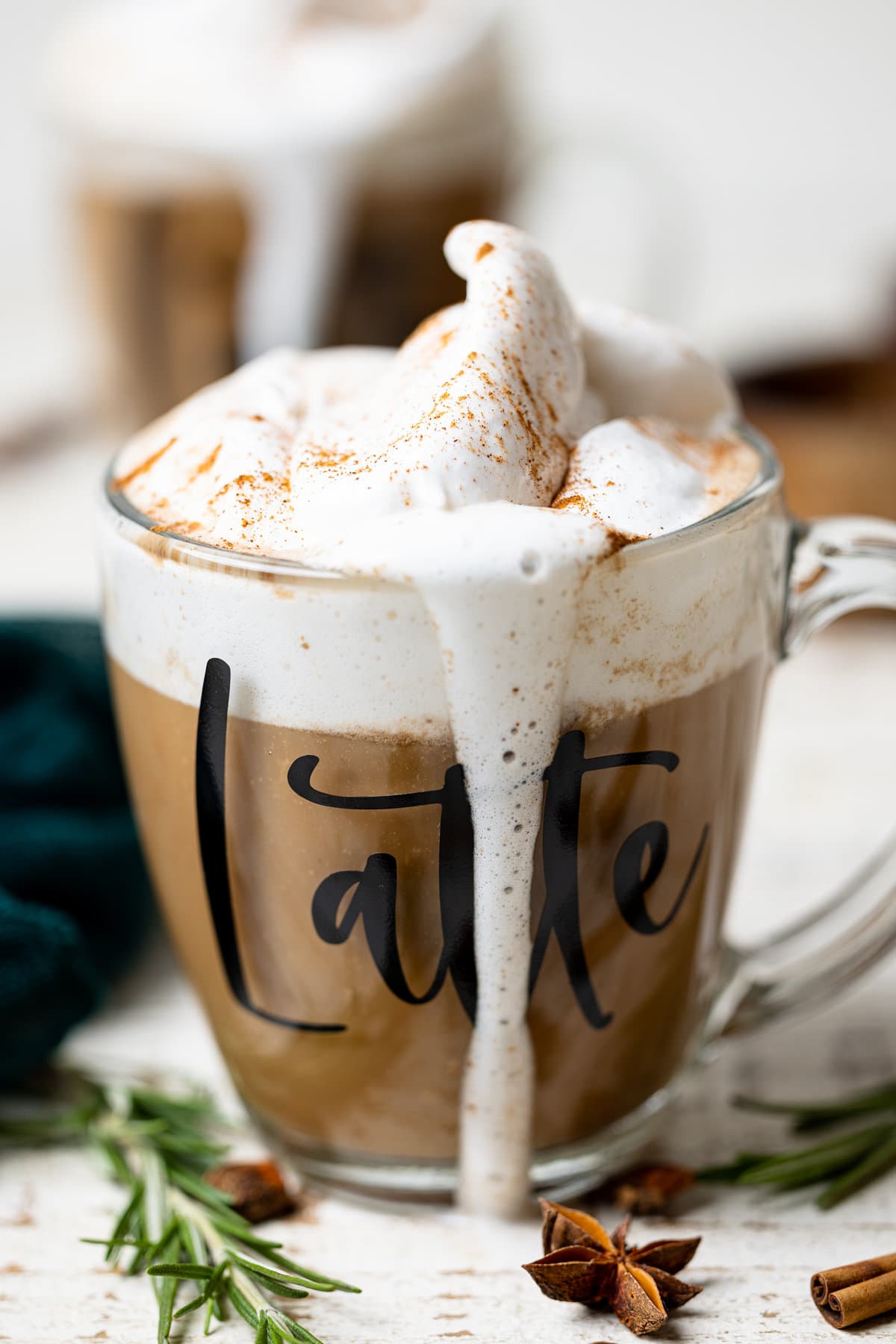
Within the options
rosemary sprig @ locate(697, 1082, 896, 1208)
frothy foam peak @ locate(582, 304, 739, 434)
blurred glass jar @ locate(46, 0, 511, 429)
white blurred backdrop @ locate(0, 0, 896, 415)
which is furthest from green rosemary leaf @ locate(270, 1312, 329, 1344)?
white blurred backdrop @ locate(0, 0, 896, 415)

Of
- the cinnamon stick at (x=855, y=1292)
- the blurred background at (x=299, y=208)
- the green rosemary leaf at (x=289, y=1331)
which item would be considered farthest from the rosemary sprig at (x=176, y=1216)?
the blurred background at (x=299, y=208)

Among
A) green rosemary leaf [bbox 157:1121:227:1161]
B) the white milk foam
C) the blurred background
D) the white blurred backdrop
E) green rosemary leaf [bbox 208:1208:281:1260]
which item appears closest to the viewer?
the white milk foam

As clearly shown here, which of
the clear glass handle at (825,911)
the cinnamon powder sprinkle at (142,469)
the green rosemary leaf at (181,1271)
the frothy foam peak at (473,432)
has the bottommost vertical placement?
the green rosemary leaf at (181,1271)

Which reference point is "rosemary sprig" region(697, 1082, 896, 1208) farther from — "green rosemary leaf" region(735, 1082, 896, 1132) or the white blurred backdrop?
the white blurred backdrop

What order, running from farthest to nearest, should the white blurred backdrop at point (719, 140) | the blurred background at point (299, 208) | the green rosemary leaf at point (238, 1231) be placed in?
the white blurred backdrop at point (719, 140)
the blurred background at point (299, 208)
the green rosemary leaf at point (238, 1231)

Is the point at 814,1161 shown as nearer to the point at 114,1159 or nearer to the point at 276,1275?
the point at 276,1275

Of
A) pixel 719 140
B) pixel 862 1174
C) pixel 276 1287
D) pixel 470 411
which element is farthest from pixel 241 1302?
pixel 719 140

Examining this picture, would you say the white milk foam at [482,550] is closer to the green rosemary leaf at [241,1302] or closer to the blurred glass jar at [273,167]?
the green rosemary leaf at [241,1302]
